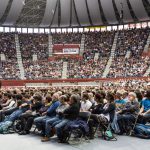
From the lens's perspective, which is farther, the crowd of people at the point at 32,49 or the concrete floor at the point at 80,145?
the crowd of people at the point at 32,49

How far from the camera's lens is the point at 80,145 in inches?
337

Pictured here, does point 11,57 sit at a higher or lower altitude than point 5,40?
lower

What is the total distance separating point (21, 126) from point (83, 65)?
33392 mm

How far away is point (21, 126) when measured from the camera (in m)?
10.6

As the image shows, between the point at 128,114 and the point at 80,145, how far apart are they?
2253 millimetres

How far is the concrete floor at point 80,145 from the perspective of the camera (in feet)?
27.0

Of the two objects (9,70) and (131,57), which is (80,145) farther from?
(131,57)

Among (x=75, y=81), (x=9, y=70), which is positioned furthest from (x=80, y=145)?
(x=9, y=70)

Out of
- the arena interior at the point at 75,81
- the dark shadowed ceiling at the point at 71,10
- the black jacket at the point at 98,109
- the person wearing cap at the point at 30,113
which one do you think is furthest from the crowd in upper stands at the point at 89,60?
the black jacket at the point at 98,109

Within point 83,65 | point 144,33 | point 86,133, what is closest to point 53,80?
point 83,65

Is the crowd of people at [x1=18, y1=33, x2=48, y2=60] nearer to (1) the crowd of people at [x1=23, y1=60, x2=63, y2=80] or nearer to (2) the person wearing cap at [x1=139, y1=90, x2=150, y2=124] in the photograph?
(1) the crowd of people at [x1=23, y1=60, x2=63, y2=80]

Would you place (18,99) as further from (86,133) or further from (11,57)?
(11,57)

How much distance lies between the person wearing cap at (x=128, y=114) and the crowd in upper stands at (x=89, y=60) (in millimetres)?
28498

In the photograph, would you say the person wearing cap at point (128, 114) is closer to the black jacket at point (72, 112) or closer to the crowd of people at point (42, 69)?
the black jacket at point (72, 112)
